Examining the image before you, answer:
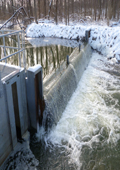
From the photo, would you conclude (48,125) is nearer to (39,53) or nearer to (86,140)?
(86,140)

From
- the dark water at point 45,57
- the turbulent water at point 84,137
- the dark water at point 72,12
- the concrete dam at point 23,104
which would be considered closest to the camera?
the concrete dam at point 23,104

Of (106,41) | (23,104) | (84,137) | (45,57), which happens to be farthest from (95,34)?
(23,104)

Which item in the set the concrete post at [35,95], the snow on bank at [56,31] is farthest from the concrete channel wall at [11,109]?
the snow on bank at [56,31]

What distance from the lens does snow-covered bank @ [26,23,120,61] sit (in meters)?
15.1

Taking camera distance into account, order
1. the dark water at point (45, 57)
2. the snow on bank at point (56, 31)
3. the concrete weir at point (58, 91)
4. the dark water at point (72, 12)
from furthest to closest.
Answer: the dark water at point (72, 12) < the snow on bank at point (56, 31) < the dark water at point (45, 57) < the concrete weir at point (58, 91)

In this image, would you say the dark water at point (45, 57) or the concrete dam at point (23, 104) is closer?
the concrete dam at point (23, 104)

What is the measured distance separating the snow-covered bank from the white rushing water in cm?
574

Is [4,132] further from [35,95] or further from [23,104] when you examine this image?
[35,95]

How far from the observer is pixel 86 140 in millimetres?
5805

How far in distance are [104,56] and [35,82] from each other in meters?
11.3

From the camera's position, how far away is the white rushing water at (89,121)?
562 cm

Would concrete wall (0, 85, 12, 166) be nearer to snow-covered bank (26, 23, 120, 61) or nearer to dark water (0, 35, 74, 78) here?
dark water (0, 35, 74, 78)

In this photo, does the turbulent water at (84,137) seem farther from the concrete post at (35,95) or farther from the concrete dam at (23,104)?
the concrete post at (35,95)

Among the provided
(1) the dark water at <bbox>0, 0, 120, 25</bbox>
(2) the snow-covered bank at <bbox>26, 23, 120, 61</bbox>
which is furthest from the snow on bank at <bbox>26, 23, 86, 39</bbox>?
(1) the dark water at <bbox>0, 0, 120, 25</bbox>
